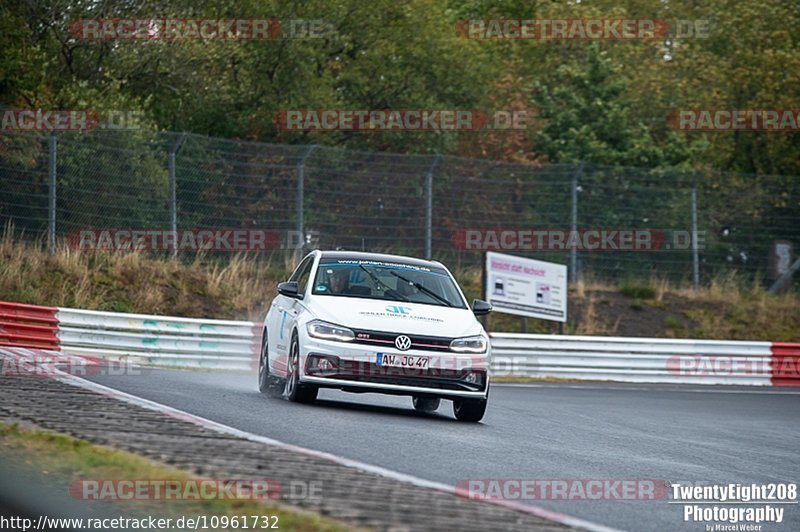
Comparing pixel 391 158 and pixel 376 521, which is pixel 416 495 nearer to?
pixel 376 521

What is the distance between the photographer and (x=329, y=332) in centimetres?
1304

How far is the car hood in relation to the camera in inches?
516

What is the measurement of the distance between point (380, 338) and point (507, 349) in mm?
11964

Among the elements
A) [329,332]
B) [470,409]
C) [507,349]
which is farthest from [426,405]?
[507,349]

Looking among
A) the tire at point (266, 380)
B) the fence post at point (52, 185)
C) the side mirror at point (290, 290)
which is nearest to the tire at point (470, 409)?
the side mirror at point (290, 290)

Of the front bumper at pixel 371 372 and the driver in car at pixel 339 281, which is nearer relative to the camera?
the front bumper at pixel 371 372

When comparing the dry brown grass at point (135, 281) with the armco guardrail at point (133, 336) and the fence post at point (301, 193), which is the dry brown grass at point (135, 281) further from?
the armco guardrail at point (133, 336)

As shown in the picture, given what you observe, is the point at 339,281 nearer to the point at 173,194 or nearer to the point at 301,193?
the point at 173,194

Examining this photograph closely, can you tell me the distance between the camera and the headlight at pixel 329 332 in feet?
42.7

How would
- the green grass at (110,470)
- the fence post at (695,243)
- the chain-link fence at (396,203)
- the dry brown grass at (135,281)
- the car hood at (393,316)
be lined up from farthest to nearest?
the fence post at (695,243)
the chain-link fence at (396,203)
the dry brown grass at (135,281)
the car hood at (393,316)
the green grass at (110,470)

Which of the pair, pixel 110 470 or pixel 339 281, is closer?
pixel 110 470

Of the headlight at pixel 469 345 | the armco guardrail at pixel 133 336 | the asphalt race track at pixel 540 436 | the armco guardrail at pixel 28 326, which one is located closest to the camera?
the asphalt race track at pixel 540 436

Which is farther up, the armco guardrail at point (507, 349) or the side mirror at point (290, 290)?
the side mirror at point (290, 290)

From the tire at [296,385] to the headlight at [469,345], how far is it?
4.57ft
